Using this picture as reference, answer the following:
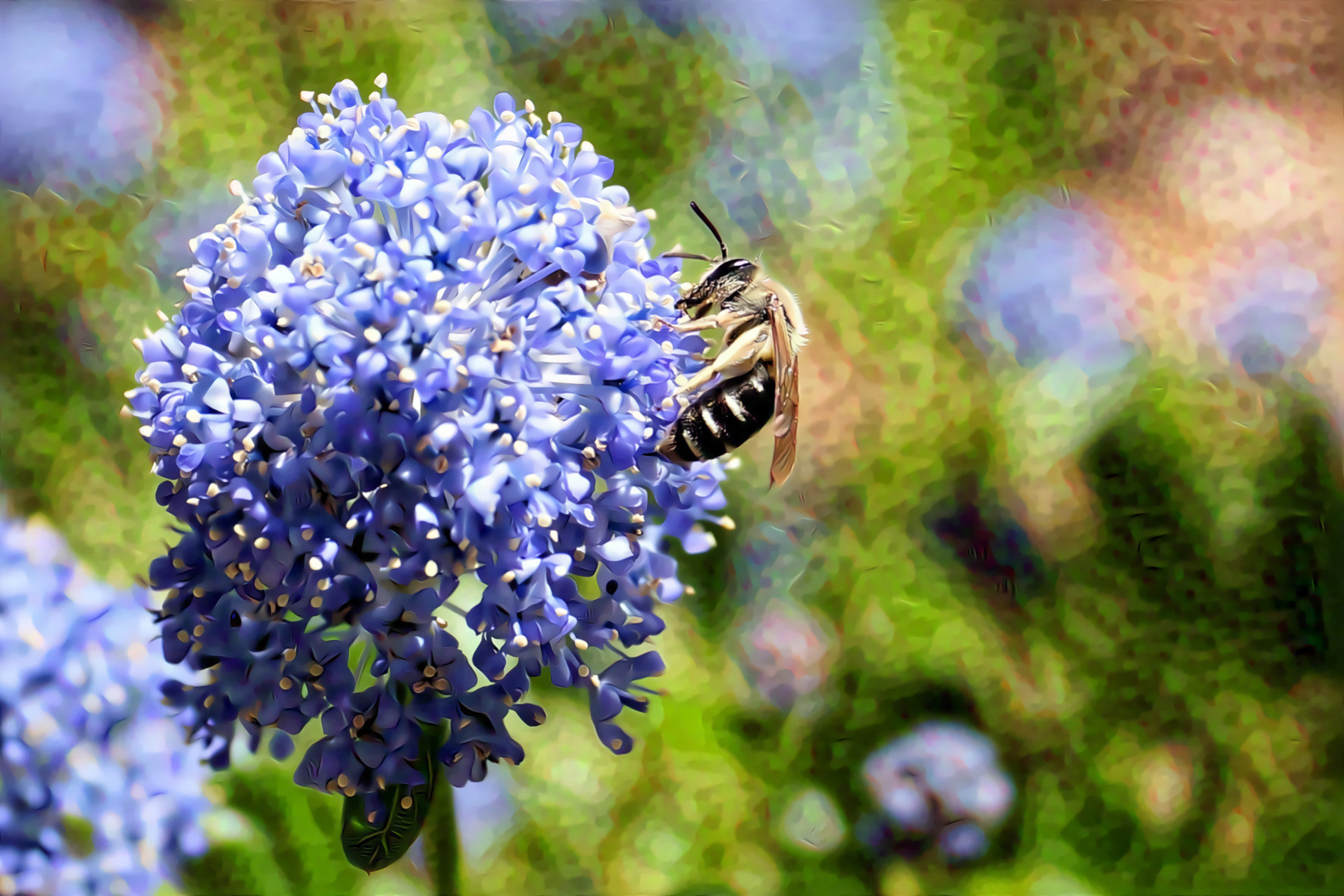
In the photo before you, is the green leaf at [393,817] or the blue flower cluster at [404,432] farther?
the green leaf at [393,817]

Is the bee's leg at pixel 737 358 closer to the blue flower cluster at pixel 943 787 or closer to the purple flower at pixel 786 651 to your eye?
the purple flower at pixel 786 651

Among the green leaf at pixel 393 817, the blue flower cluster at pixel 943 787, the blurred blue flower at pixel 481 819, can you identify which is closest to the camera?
the green leaf at pixel 393 817

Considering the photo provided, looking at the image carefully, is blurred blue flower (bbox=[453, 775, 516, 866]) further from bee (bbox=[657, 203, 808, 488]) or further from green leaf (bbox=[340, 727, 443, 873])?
bee (bbox=[657, 203, 808, 488])

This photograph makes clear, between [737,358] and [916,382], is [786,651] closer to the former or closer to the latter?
[916,382]

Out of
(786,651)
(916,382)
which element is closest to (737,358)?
(916,382)

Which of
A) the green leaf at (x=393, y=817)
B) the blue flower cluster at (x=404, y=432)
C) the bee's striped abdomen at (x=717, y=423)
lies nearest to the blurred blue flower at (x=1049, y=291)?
the bee's striped abdomen at (x=717, y=423)

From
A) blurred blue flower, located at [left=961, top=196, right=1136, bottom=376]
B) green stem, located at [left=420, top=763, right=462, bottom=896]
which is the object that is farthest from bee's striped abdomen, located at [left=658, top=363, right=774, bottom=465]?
blurred blue flower, located at [left=961, top=196, right=1136, bottom=376]

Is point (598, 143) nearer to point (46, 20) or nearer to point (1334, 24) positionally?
point (46, 20)
